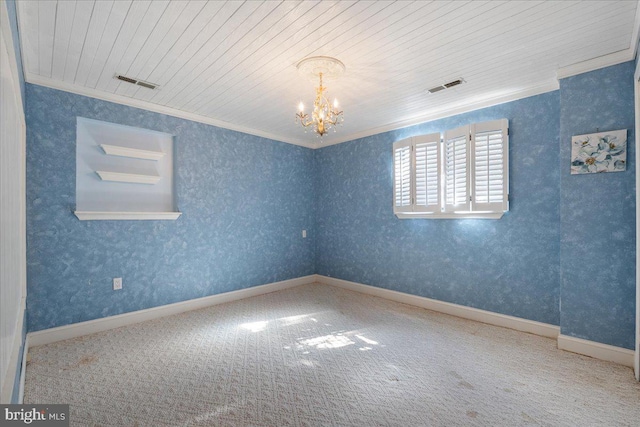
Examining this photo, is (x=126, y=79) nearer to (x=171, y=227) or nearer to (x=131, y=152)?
(x=131, y=152)

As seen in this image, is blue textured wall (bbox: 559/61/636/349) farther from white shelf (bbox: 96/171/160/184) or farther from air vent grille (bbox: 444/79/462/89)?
white shelf (bbox: 96/171/160/184)

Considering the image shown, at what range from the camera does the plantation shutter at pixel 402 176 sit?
4.21m

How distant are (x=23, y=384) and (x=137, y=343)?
0.85m

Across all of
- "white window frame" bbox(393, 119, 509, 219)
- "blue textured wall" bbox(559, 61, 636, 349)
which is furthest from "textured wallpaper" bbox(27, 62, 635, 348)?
"white window frame" bbox(393, 119, 509, 219)

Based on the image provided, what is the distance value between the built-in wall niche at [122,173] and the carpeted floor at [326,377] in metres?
1.31

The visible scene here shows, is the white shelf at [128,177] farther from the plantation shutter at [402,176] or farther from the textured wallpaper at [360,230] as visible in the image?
the plantation shutter at [402,176]

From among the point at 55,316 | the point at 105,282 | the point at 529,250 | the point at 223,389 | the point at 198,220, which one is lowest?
the point at 223,389

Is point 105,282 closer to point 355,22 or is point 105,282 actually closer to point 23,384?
point 23,384

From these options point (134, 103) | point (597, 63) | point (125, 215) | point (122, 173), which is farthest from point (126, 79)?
point (597, 63)

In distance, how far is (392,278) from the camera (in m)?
4.49

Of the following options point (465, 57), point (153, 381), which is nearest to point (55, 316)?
point (153, 381)

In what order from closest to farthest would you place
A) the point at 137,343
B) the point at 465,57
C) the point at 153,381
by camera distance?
1. the point at 153,381
2. the point at 465,57
3. the point at 137,343

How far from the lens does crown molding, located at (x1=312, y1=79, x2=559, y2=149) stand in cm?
317

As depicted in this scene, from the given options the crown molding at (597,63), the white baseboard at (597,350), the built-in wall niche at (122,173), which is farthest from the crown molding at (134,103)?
the white baseboard at (597,350)
